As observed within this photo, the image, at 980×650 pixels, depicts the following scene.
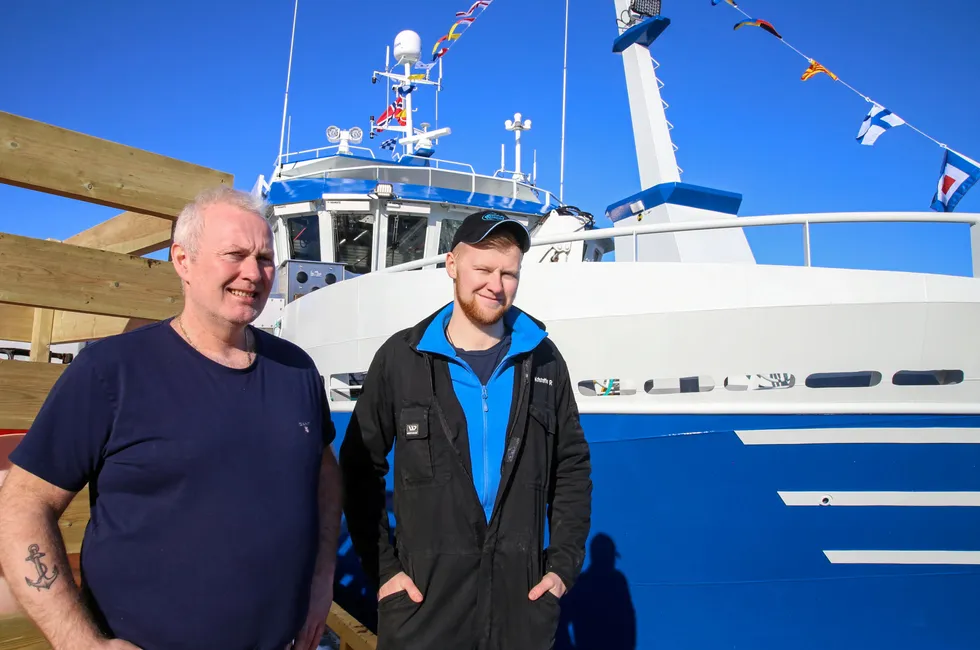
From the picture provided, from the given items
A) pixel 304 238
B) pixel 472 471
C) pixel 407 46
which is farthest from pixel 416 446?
pixel 407 46

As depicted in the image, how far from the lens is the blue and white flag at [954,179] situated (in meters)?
4.81

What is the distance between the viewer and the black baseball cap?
197cm

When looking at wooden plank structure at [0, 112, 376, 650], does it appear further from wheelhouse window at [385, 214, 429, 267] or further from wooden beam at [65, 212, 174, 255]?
wheelhouse window at [385, 214, 429, 267]

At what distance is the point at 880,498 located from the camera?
314cm

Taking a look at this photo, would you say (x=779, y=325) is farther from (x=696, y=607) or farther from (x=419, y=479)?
(x=419, y=479)

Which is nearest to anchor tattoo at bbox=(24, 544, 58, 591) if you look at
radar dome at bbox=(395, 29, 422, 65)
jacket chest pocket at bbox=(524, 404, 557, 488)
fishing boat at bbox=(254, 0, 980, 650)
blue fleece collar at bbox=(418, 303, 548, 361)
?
blue fleece collar at bbox=(418, 303, 548, 361)

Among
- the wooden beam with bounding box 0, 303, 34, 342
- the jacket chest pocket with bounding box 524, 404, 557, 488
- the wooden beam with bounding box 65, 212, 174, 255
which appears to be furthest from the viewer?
the wooden beam with bounding box 0, 303, 34, 342

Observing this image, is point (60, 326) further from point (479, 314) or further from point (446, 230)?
point (479, 314)

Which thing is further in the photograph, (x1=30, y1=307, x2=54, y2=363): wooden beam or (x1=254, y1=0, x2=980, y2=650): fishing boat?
(x1=30, y1=307, x2=54, y2=363): wooden beam

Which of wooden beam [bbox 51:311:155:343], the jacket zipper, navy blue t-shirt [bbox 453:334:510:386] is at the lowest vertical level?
the jacket zipper

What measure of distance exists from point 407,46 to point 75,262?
31.8 feet

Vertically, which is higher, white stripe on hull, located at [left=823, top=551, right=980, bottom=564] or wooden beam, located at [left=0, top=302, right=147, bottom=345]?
wooden beam, located at [left=0, top=302, right=147, bottom=345]

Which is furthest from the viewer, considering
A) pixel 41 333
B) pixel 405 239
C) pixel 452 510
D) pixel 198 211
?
pixel 405 239

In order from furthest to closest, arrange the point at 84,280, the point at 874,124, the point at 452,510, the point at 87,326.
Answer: the point at 874,124
the point at 87,326
the point at 84,280
the point at 452,510
